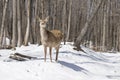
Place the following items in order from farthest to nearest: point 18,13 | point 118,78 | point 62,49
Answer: point 18,13, point 62,49, point 118,78

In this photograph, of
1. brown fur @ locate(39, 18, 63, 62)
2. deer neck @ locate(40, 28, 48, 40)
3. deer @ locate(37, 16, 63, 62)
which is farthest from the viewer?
deer neck @ locate(40, 28, 48, 40)

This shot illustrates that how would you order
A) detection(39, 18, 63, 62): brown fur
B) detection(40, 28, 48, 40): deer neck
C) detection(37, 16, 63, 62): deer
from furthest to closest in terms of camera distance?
detection(40, 28, 48, 40): deer neck < detection(39, 18, 63, 62): brown fur < detection(37, 16, 63, 62): deer

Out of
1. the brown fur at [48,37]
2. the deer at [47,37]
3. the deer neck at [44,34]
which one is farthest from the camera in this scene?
the deer neck at [44,34]

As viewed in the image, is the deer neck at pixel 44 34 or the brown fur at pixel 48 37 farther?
the deer neck at pixel 44 34

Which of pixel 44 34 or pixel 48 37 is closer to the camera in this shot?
pixel 44 34

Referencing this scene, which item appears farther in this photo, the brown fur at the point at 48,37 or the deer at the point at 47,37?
the brown fur at the point at 48,37

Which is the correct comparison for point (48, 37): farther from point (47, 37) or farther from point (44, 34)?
point (44, 34)

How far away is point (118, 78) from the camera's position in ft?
45.4

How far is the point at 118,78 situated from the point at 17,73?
468 cm

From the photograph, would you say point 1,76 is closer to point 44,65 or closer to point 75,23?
point 44,65

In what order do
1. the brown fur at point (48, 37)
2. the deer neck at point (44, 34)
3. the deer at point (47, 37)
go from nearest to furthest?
the deer at point (47, 37), the brown fur at point (48, 37), the deer neck at point (44, 34)

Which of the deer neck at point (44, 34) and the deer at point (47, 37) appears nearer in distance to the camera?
the deer at point (47, 37)

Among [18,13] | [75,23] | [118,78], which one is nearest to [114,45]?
[75,23]

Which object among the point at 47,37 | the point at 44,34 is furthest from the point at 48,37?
the point at 44,34
